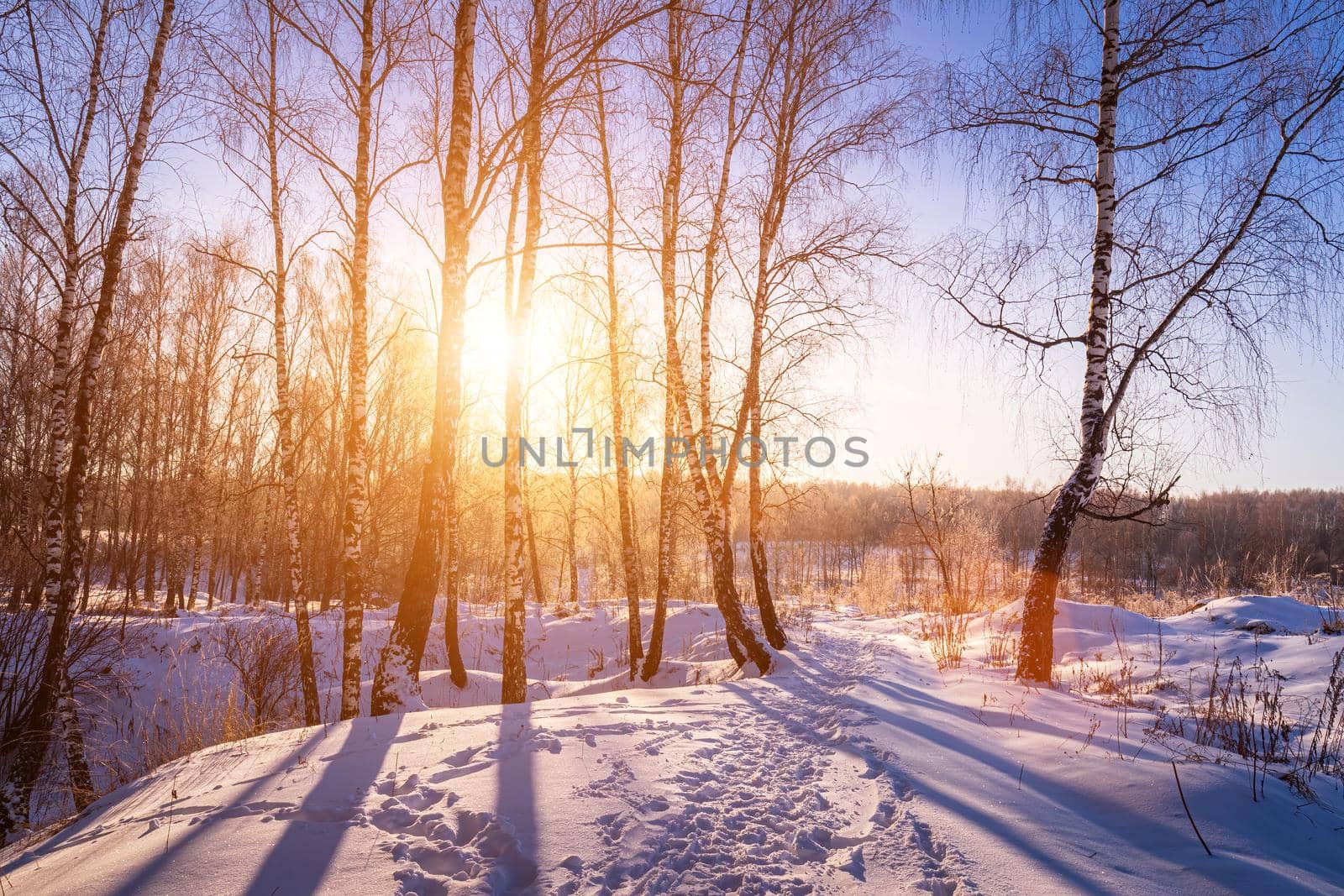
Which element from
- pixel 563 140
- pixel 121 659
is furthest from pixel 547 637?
pixel 563 140

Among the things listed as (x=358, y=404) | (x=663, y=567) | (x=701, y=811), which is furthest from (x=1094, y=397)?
(x=358, y=404)

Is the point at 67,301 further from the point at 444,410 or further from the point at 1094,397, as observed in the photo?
the point at 1094,397

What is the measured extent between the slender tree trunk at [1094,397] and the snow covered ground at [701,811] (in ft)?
4.10

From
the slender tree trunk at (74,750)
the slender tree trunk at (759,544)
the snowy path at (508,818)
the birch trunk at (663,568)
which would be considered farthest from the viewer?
the birch trunk at (663,568)

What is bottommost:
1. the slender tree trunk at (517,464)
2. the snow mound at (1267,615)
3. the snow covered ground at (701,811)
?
the snow mound at (1267,615)

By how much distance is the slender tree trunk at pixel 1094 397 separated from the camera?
227 inches

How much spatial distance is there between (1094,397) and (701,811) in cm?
561

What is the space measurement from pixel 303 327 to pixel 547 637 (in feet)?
43.2

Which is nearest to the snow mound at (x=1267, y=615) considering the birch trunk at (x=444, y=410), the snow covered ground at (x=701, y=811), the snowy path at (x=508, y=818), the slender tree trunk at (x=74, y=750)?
the snow covered ground at (x=701, y=811)

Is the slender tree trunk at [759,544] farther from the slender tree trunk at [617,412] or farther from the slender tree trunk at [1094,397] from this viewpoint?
the slender tree trunk at [1094,397]

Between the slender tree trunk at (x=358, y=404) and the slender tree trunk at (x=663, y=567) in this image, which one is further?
the slender tree trunk at (x=663, y=567)

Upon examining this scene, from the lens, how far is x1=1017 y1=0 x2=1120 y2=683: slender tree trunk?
5.77m

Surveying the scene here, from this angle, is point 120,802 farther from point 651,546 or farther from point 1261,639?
point 651,546

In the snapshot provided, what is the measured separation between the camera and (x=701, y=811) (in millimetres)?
2793
